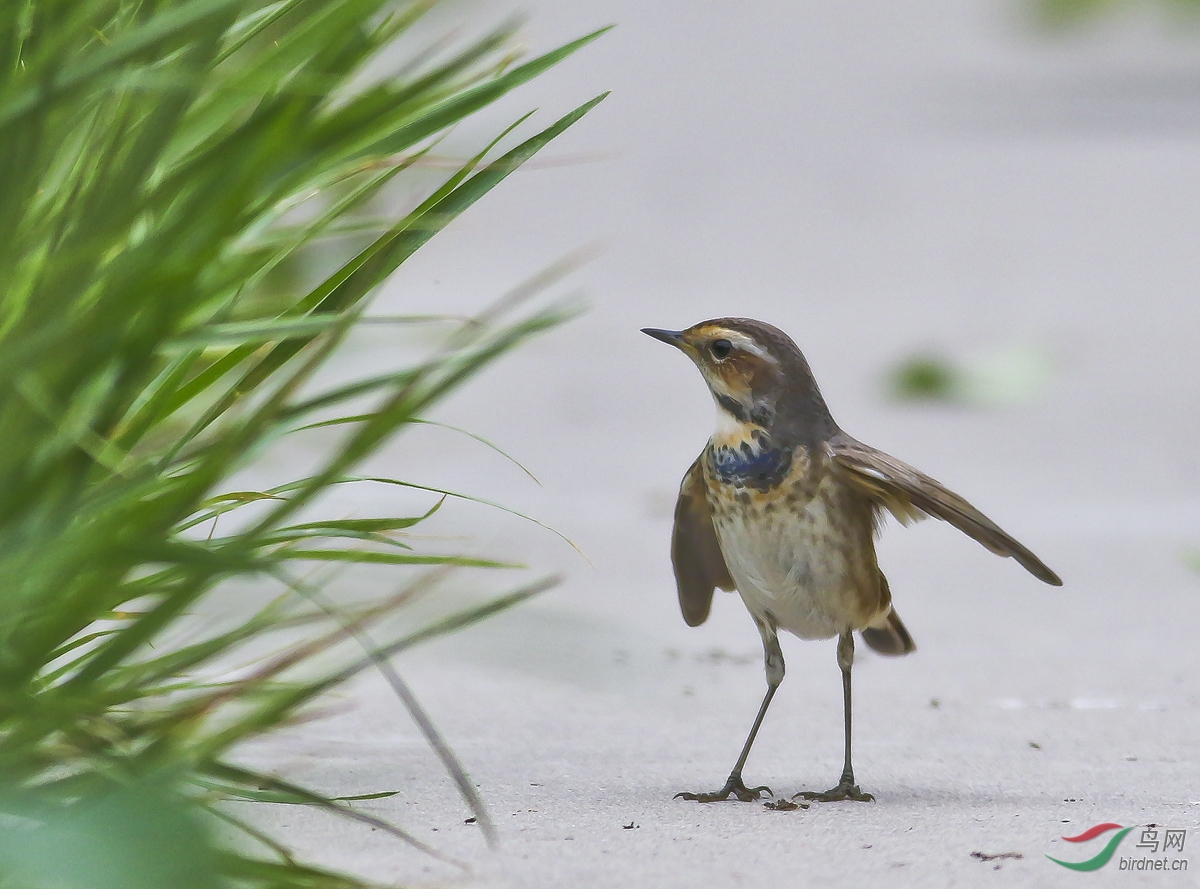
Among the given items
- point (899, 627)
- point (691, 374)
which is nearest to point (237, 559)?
point (899, 627)

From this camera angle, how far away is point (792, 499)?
3.27m

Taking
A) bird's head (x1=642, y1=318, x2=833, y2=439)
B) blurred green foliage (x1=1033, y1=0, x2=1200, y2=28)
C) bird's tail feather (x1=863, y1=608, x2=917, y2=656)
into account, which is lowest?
bird's tail feather (x1=863, y1=608, x2=917, y2=656)

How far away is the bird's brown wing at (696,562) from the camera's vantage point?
3648mm

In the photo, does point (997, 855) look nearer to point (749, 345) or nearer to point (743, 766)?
point (743, 766)

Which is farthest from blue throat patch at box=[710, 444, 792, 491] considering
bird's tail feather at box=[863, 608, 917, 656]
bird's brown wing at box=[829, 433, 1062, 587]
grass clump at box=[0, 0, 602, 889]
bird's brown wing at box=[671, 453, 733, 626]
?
grass clump at box=[0, 0, 602, 889]

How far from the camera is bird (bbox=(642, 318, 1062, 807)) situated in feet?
10.7

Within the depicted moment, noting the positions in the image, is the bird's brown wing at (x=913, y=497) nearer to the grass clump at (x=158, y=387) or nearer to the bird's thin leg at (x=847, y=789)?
the bird's thin leg at (x=847, y=789)

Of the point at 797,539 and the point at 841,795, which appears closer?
the point at 841,795

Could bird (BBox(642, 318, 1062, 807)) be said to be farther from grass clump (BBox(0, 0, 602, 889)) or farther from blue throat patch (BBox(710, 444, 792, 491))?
grass clump (BBox(0, 0, 602, 889))

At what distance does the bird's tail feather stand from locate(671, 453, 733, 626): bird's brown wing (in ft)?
1.20

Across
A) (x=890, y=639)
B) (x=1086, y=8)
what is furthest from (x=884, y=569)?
(x=1086, y=8)

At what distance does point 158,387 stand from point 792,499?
54.0 inches

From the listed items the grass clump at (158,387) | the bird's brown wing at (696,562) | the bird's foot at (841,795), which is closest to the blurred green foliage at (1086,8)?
the bird's brown wing at (696,562)

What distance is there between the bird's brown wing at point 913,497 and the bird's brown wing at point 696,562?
0.43 metres
